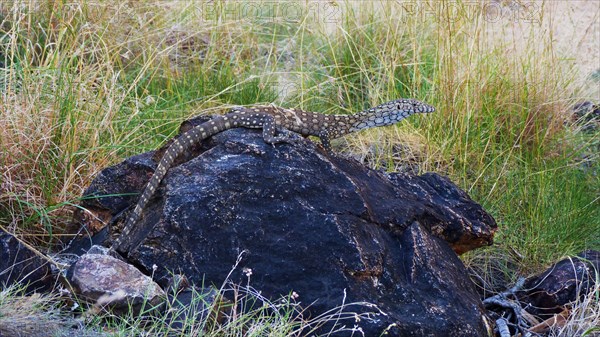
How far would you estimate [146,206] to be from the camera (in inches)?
197

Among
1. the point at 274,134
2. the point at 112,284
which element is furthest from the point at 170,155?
the point at 112,284

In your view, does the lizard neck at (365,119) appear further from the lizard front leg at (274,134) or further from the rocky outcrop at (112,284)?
the rocky outcrop at (112,284)

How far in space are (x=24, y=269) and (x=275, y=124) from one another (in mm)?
1767

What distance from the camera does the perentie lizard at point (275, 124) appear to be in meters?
4.96

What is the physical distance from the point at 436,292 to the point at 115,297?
176 cm

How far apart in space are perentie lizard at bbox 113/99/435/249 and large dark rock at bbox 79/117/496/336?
7cm

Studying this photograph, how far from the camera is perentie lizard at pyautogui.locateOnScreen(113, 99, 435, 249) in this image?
16.3 ft

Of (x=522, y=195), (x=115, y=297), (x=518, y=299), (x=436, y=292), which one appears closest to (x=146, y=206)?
(x=115, y=297)

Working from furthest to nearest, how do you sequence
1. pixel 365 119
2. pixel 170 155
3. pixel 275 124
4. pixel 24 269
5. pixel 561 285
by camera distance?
pixel 365 119 → pixel 561 285 → pixel 275 124 → pixel 170 155 → pixel 24 269

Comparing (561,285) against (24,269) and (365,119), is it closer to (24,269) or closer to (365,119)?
(365,119)

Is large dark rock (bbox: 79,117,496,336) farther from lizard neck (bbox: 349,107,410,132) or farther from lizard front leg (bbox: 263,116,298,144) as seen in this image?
lizard neck (bbox: 349,107,410,132)

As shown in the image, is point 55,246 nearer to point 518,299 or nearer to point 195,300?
point 195,300

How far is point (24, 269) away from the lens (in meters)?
4.84

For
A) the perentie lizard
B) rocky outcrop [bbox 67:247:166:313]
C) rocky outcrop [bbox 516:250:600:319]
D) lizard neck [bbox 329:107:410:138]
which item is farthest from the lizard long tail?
rocky outcrop [bbox 516:250:600:319]
